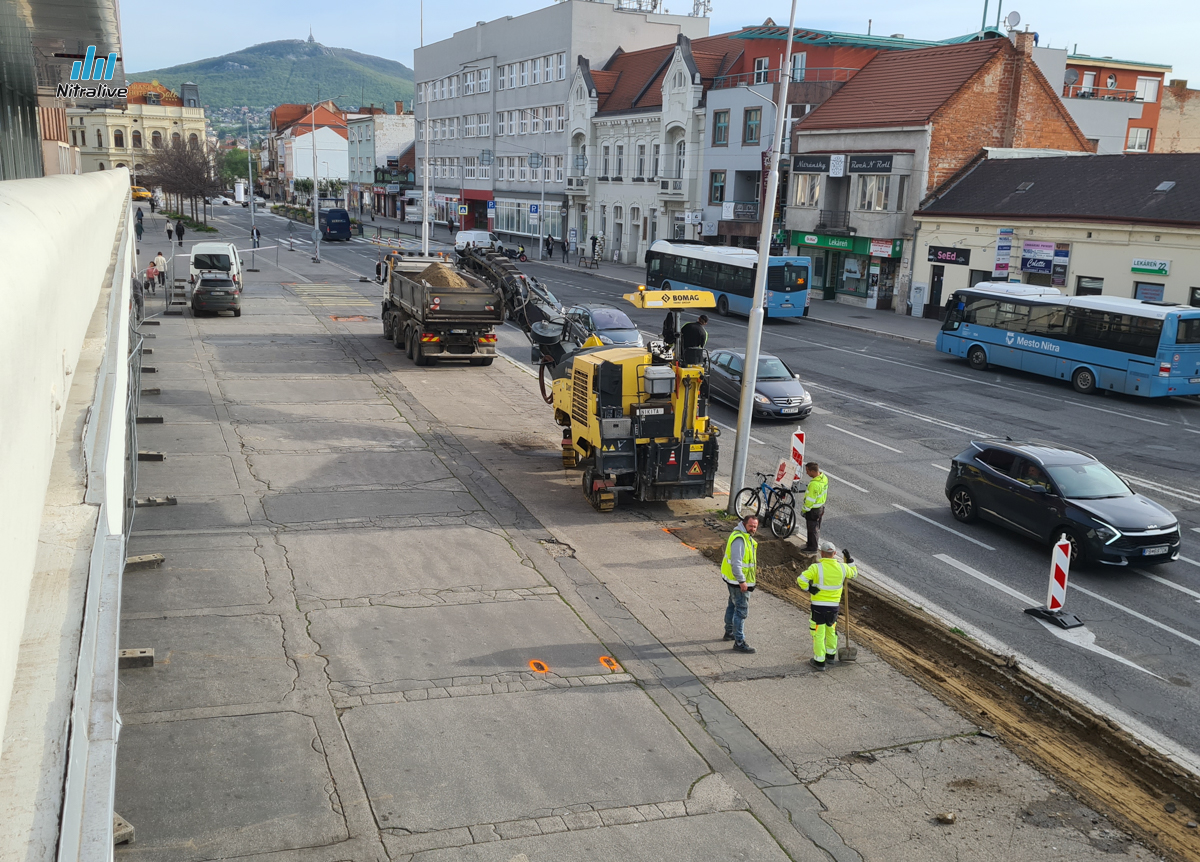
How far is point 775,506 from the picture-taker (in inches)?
598

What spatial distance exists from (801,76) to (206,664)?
5020 cm

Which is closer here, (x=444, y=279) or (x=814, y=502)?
(x=814, y=502)

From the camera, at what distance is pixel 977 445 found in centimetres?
1639

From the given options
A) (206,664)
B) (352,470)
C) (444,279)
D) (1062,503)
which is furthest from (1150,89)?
(206,664)

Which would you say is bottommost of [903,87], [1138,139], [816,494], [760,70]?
[816,494]

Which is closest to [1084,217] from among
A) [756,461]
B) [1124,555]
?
[756,461]

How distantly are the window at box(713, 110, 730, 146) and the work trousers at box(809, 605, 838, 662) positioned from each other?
4801 centimetres

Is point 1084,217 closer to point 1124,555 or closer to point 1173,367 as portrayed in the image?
point 1173,367

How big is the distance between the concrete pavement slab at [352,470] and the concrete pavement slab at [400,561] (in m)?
2.37

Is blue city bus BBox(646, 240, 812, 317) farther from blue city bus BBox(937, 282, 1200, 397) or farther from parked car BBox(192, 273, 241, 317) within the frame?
parked car BBox(192, 273, 241, 317)

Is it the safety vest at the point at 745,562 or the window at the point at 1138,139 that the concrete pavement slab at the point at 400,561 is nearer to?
the safety vest at the point at 745,562

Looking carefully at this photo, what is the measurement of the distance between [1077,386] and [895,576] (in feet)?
57.3

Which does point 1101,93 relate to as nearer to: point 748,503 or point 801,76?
point 801,76

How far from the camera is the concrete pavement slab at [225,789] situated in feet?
23.6
